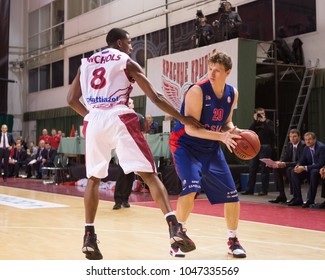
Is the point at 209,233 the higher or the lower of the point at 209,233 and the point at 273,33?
the lower

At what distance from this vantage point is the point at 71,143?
1437 centimetres

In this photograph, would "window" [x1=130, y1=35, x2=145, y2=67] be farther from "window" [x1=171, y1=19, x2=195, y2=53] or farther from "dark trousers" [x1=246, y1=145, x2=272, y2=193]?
"dark trousers" [x1=246, y1=145, x2=272, y2=193]

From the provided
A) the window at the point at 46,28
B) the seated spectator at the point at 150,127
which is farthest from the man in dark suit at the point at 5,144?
the window at the point at 46,28

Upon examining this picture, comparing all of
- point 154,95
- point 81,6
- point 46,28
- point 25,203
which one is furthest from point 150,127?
point 46,28

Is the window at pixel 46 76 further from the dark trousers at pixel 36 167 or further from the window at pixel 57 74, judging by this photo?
the dark trousers at pixel 36 167

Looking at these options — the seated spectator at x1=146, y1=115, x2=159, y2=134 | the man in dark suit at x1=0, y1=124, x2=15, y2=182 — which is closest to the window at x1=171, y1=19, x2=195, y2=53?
the seated spectator at x1=146, y1=115, x2=159, y2=134

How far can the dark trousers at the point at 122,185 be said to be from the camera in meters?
8.12

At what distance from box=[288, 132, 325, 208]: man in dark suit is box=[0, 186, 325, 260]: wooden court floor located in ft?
6.63

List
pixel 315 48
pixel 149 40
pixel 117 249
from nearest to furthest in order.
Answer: pixel 117 249, pixel 315 48, pixel 149 40

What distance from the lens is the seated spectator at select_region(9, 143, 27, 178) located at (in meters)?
18.9

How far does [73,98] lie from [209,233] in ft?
7.63
